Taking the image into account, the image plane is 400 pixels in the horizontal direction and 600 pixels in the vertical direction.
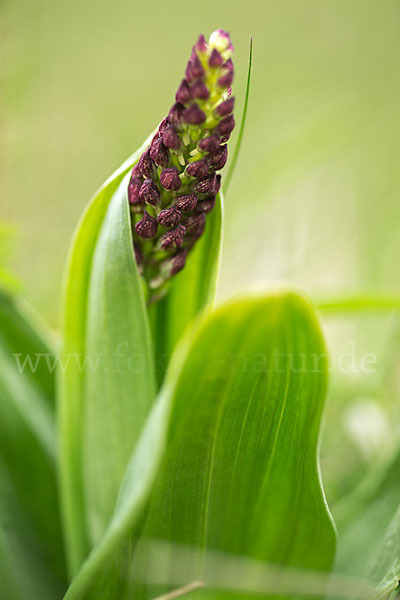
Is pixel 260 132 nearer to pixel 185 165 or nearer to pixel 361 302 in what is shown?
pixel 361 302

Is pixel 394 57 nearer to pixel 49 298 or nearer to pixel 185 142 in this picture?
pixel 49 298

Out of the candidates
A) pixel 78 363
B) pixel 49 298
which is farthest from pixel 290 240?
pixel 78 363

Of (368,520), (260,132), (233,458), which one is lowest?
(368,520)

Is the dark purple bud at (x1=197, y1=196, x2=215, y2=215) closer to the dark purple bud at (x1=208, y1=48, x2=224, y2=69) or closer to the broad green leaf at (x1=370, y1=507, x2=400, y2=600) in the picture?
the dark purple bud at (x1=208, y1=48, x2=224, y2=69)

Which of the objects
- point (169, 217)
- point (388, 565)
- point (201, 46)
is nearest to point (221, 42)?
point (201, 46)

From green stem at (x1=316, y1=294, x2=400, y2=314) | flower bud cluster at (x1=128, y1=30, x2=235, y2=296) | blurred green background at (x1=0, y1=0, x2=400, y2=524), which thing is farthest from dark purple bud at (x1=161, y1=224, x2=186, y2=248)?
blurred green background at (x1=0, y1=0, x2=400, y2=524)

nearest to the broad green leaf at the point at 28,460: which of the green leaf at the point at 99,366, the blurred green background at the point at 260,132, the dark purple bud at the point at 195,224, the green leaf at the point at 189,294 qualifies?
the green leaf at the point at 99,366

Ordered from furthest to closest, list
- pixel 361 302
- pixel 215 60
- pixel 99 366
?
pixel 361 302, pixel 99 366, pixel 215 60
